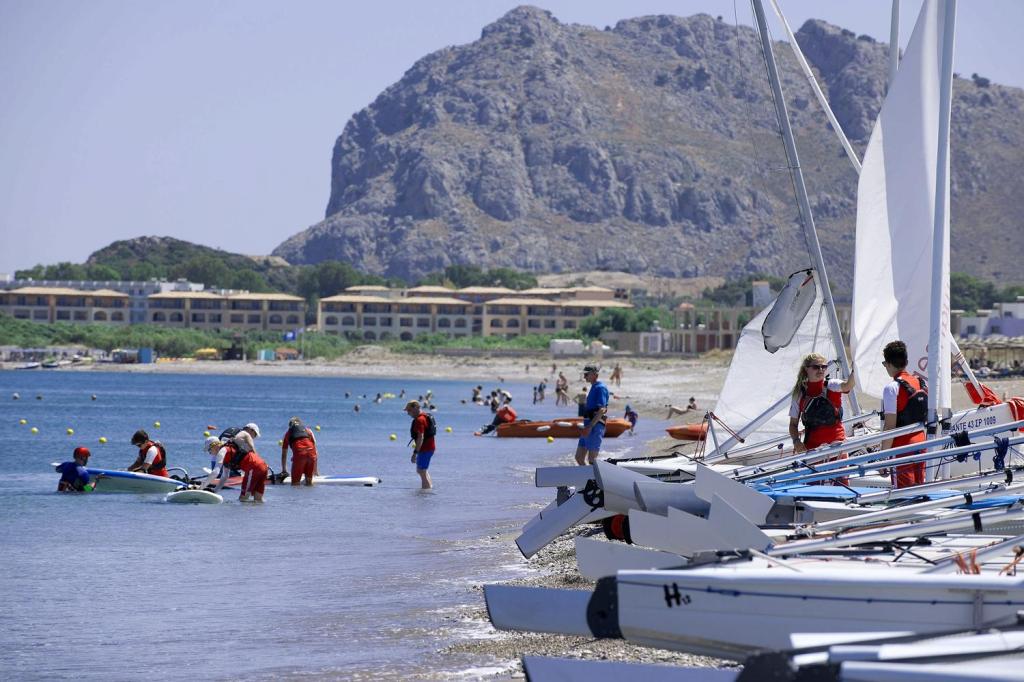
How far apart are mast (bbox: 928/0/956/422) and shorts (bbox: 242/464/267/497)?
431 inches

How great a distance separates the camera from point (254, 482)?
2073 cm

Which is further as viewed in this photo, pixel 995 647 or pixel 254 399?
pixel 254 399

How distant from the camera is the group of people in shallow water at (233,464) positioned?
20844mm

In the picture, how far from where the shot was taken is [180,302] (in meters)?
166

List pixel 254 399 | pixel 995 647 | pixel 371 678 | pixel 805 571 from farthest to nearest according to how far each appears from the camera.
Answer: pixel 254 399 → pixel 371 678 → pixel 805 571 → pixel 995 647

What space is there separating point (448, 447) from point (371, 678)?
2913 centimetres

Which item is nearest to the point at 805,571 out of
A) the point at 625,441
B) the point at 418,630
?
the point at 418,630

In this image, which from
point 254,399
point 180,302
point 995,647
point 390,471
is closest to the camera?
point 995,647

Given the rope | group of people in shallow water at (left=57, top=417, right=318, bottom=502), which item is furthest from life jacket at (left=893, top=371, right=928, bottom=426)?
group of people in shallow water at (left=57, top=417, right=318, bottom=502)

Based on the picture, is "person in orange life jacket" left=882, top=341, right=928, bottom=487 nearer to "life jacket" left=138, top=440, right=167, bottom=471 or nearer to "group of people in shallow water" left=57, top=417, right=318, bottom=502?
"group of people in shallow water" left=57, top=417, right=318, bottom=502

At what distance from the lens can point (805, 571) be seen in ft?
23.9

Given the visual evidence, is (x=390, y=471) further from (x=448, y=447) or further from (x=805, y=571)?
(x=805, y=571)

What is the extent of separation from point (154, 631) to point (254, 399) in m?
68.5

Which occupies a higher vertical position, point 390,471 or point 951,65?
point 951,65
